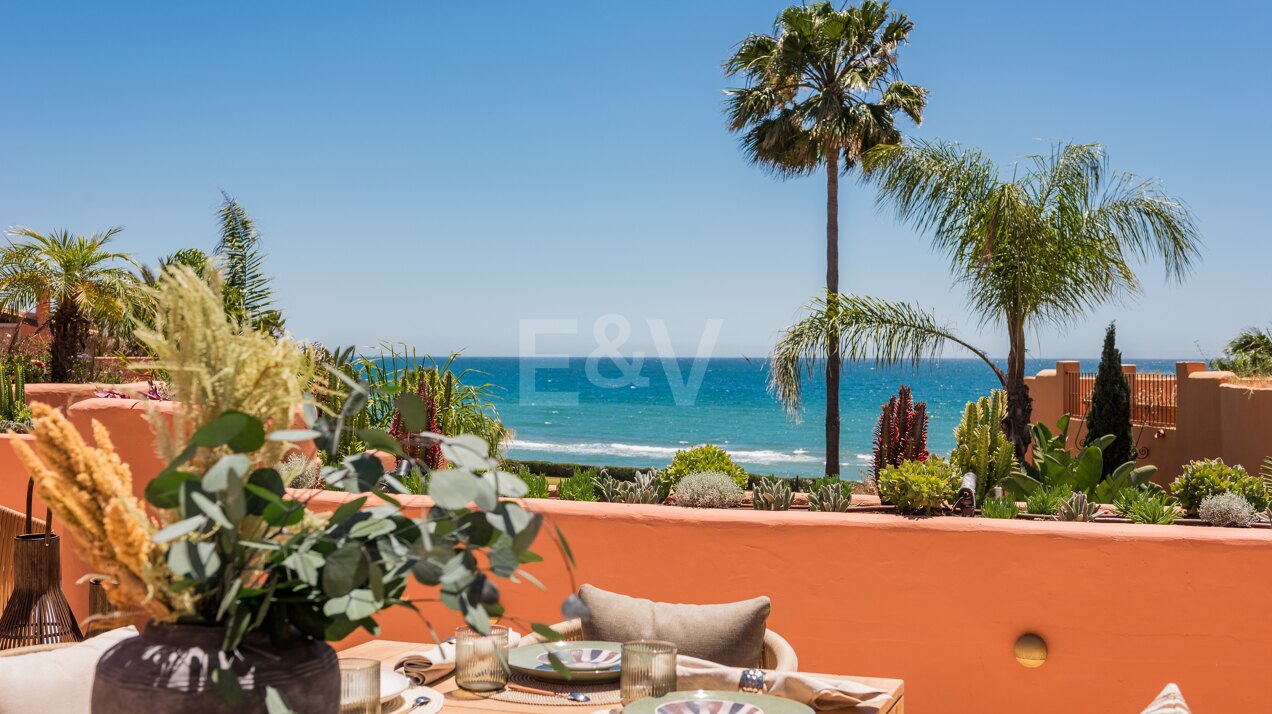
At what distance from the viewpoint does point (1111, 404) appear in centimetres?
1422

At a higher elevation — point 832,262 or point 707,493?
point 832,262

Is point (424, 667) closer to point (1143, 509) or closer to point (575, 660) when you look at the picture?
point (575, 660)

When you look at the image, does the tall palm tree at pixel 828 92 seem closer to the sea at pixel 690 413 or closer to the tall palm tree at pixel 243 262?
the tall palm tree at pixel 243 262

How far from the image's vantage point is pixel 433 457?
20.5 feet

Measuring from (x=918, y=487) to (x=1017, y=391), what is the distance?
22.2 ft

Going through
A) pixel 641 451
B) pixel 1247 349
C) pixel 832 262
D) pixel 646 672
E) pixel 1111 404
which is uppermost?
pixel 832 262

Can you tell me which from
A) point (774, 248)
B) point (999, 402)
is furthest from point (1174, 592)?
point (774, 248)

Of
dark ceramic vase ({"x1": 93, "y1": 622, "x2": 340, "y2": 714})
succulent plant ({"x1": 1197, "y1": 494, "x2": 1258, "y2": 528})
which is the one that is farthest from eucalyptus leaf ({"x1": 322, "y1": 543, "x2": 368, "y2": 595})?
succulent plant ({"x1": 1197, "y1": 494, "x2": 1258, "y2": 528})

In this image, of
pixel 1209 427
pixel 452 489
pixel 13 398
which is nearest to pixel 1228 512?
pixel 452 489

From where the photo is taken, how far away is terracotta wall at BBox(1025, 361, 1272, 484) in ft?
42.2

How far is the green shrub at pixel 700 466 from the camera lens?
17.4ft

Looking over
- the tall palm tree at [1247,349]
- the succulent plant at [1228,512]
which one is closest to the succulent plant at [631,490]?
the succulent plant at [1228,512]

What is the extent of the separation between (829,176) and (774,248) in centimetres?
6117

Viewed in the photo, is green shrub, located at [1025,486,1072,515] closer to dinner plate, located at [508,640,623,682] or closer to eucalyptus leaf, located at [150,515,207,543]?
dinner plate, located at [508,640,623,682]
